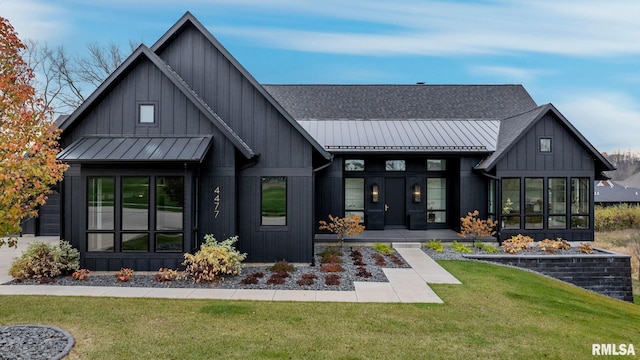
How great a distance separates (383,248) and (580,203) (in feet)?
27.0

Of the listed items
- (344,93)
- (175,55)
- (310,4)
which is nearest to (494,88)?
(344,93)

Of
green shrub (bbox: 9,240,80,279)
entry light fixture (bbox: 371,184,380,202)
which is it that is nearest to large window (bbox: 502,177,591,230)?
entry light fixture (bbox: 371,184,380,202)

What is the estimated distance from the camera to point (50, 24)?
73.2 feet

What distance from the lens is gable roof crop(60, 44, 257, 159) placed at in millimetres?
9516

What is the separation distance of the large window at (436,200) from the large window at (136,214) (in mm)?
10914

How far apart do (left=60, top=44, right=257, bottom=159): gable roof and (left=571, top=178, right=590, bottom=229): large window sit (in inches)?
495

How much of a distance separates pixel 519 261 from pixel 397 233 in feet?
15.5

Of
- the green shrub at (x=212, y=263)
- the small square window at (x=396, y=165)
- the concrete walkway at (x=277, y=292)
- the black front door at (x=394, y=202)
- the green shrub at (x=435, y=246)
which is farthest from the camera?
the black front door at (x=394, y=202)

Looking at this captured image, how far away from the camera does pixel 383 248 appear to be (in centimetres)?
1248

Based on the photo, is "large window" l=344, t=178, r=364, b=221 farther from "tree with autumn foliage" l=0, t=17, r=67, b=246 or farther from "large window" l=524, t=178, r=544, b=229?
"tree with autumn foliage" l=0, t=17, r=67, b=246

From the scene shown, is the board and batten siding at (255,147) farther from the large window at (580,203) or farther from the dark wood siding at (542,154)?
the large window at (580,203)

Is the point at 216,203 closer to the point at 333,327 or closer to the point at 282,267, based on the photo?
the point at 282,267

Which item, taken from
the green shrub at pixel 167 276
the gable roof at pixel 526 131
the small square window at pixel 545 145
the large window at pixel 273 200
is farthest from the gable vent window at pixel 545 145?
the green shrub at pixel 167 276

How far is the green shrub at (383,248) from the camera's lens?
1229 centimetres
